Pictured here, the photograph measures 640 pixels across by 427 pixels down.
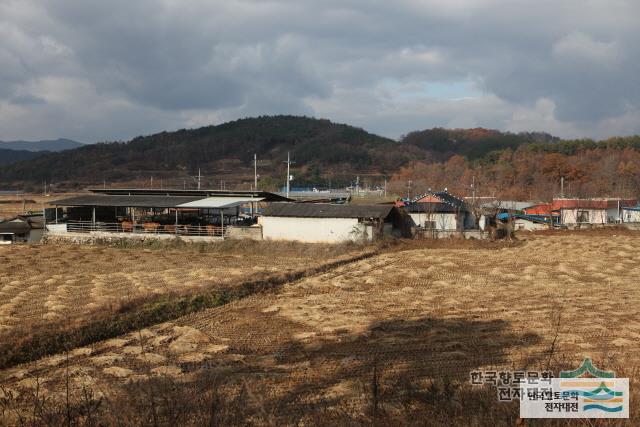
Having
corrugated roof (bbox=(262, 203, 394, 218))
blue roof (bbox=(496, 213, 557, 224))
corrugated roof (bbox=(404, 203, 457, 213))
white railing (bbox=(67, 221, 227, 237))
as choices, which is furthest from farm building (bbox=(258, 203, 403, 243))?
blue roof (bbox=(496, 213, 557, 224))

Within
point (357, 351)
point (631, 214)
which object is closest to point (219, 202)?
point (357, 351)

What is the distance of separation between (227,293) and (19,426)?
33.6ft

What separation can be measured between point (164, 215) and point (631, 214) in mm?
33320

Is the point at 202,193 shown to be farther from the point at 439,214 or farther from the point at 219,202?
the point at 439,214

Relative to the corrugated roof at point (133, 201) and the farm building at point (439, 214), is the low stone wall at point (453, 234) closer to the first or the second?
the farm building at point (439, 214)

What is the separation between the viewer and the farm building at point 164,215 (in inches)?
1129

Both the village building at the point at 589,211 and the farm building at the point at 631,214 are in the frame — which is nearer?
the village building at the point at 589,211

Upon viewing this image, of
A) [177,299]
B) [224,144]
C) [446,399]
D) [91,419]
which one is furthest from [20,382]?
[224,144]

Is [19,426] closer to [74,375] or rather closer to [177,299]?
[74,375]

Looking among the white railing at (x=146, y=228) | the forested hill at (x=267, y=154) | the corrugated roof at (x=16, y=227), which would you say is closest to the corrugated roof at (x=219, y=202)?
the white railing at (x=146, y=228)

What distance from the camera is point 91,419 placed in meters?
5.42

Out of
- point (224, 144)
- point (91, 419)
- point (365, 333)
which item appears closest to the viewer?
point (91, 419)

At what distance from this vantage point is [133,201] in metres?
31.0

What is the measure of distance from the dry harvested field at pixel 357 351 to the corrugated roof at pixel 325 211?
25.1 feet
